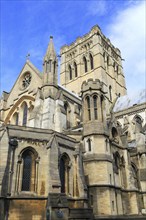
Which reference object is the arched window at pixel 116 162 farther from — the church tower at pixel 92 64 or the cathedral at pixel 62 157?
the church tower at pixel 92 64

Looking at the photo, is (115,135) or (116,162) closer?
(116,162)

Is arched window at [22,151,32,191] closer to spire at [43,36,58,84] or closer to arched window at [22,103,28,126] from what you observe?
spire at [43,36,58,84]

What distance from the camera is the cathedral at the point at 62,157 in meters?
15.3

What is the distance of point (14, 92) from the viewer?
3297 cm

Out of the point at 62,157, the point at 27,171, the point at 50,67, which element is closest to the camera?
the point at 27,171

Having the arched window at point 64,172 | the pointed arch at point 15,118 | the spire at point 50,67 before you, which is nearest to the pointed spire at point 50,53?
the spire at point 50,67

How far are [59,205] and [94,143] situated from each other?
7190 mm

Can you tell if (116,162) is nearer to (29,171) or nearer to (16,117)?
(29,171)

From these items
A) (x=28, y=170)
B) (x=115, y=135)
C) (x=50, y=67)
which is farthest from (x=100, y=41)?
(x=28, y=170)

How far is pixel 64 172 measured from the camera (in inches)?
707

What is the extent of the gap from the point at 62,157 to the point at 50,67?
13.9m

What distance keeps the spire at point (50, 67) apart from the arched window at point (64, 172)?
11.8m

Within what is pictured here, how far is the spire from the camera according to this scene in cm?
2792

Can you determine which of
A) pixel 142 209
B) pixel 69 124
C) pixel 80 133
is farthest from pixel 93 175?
pixel 69 124
